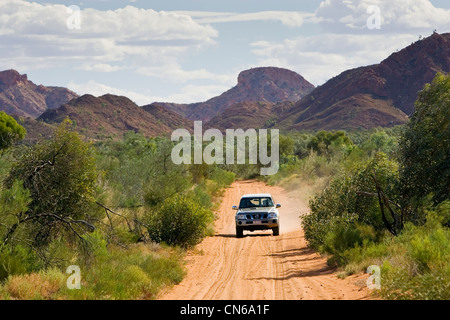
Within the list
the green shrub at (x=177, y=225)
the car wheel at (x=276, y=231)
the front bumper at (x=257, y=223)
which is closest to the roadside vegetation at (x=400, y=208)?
the front bumper at (x=257, y=223)

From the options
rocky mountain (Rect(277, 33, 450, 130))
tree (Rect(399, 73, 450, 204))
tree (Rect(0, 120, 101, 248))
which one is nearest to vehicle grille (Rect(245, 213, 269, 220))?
tree (Rect(399, 73, 450, 204))

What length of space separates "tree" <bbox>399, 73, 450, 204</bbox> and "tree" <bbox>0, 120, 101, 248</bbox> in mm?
8335

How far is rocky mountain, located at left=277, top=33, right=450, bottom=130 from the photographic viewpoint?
13250 cm

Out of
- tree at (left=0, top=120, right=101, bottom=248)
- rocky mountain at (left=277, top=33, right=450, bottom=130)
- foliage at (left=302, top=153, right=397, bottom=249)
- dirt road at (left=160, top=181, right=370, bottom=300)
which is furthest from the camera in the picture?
rocky mountain at (left=277, top=33, right=450, bottom=130)

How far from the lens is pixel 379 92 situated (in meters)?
146

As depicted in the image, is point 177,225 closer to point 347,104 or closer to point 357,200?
point 357,200

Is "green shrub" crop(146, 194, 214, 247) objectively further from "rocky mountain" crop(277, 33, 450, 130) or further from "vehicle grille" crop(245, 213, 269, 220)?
"rocky mountain" crop(277, 33, 450, 130)

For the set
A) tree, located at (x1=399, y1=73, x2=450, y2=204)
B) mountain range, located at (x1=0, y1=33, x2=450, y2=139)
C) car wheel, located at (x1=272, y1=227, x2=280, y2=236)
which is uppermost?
mountain range, located at (x1=0, y1=33, x2=450, y2=139)

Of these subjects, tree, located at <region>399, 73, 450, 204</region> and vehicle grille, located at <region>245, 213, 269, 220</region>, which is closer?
tree, located at <region>399, 73, 450, 204</region>

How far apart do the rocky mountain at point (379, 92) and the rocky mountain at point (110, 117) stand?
3503 cm

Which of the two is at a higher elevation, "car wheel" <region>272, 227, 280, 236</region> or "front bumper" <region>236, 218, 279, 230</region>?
"front bumper" <region>236, 218, 279, 230</region>

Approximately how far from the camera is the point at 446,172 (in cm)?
1462

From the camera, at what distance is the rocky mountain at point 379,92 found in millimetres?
132500

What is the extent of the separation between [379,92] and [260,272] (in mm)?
138790
